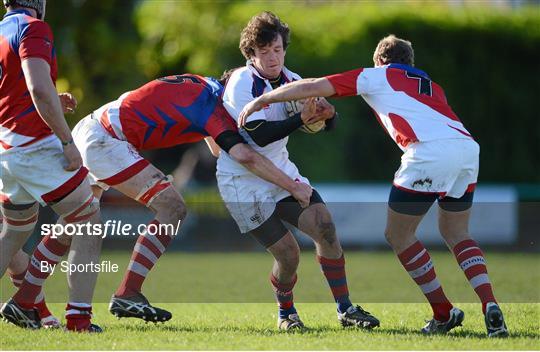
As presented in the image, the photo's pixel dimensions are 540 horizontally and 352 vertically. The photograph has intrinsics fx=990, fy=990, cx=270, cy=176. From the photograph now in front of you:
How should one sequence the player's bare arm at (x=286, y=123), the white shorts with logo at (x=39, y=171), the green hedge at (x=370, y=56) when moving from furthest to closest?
the green hedge at (x=370, y=56) < the player's bare arm at (x=286, y=123) < the white shorts with logo at (x=39, y=171)

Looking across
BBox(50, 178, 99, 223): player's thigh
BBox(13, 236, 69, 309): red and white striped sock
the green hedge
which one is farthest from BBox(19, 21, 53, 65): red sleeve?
the green hedge

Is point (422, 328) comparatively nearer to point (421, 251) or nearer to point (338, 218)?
point (421, 251)

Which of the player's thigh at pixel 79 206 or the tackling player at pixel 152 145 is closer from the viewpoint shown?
the player's thigh at pixel 79 206

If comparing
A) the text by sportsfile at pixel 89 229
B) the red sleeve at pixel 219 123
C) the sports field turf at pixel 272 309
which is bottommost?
the sports field turf at pixel 272 309

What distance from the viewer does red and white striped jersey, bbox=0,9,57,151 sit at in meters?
6.05

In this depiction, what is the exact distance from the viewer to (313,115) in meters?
6.70

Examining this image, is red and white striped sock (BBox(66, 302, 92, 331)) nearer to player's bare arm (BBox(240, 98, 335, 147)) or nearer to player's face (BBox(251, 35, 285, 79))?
player's bare arm (BBox(240, 98, 335, 147))

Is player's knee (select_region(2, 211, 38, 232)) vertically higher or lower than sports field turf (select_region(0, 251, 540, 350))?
higher

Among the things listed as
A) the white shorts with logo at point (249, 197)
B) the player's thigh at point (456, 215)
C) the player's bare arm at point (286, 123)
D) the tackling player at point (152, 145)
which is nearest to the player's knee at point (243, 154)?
the tackling player at point (152, 145)

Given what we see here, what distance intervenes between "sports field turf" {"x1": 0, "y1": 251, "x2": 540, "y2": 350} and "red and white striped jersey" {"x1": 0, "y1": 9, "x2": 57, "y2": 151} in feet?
4.33

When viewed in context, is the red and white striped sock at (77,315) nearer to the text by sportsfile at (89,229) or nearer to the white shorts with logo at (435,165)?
the text by sportsfile at (89,229)

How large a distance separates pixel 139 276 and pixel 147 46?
13977mm

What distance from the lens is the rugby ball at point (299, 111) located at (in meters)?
6.86

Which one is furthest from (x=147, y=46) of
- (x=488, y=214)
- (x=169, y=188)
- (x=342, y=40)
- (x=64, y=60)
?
(x=169, y=188)
